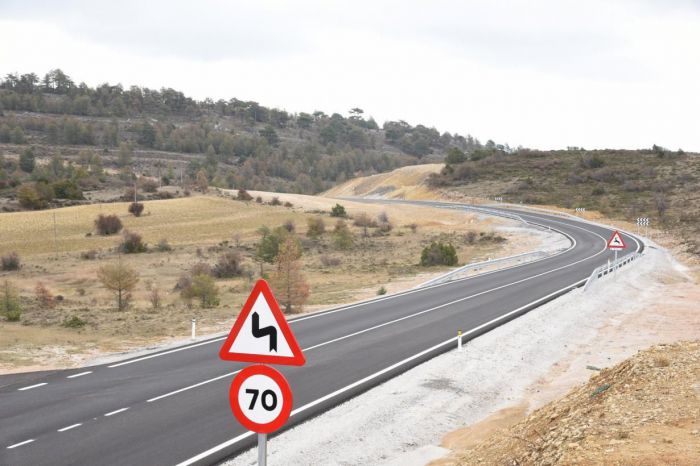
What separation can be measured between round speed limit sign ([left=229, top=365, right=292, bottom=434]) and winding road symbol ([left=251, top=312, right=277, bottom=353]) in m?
0.22

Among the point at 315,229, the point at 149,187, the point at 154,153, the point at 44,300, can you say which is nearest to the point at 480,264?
the point at 44,300

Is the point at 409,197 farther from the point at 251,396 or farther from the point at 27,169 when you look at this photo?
the point at 251,396

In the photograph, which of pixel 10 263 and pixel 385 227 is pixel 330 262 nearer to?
pixel 385 227

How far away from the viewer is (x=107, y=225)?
6456 cm

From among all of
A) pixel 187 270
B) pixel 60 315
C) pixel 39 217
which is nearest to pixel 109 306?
pixel 60 315

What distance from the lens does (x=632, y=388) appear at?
34.3 ft

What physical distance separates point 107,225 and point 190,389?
55.4m

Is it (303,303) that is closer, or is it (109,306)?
(303,303)

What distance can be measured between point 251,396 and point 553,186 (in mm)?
98708

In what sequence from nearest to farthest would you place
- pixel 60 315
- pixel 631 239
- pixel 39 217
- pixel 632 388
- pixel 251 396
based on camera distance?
pixel 251 396
pixel 632 388
pixel 60 315
pixel 631 239
pixel 39 217

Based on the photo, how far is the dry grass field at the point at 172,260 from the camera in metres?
21.3

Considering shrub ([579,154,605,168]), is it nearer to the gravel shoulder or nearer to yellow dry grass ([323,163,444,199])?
yellow dry grass ([323,163,444,199])

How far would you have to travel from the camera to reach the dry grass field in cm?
2127

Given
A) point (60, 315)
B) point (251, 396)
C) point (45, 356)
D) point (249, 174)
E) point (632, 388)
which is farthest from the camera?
point (249, 174)
